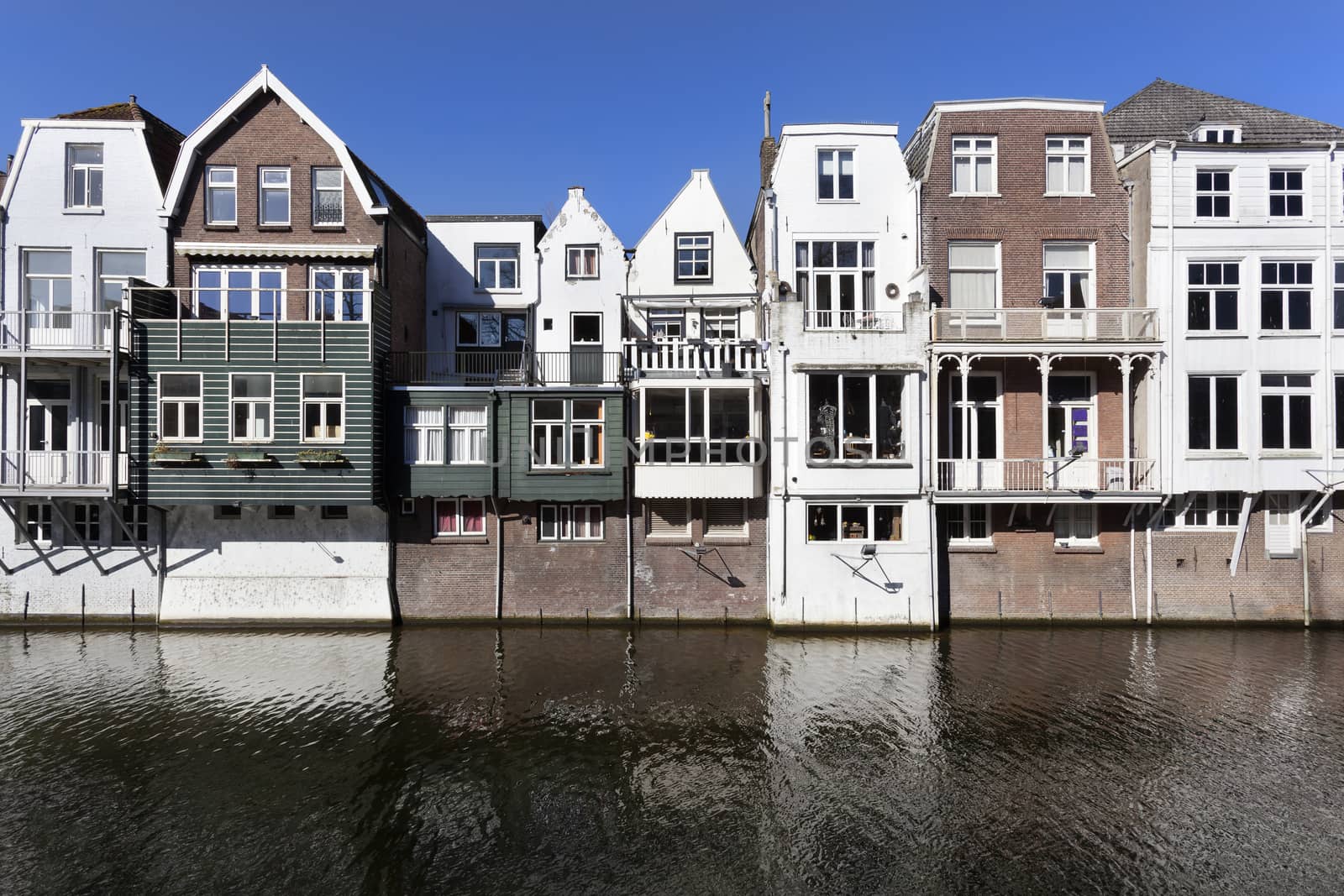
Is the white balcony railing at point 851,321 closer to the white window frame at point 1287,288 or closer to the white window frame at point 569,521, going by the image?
the white window frame at point 569,521

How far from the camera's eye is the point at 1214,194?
72.0 feet

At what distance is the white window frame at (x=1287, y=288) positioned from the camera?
2181cm

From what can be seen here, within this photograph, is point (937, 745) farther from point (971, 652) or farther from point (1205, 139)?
point (1205, 139)

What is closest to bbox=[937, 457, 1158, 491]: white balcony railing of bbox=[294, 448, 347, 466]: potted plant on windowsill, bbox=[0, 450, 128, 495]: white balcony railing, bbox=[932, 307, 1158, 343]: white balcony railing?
bbox=[932, 307, 1158, 343]: white balcony railing

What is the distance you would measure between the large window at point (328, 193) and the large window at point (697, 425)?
11134mm

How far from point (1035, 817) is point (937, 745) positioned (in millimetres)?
2556

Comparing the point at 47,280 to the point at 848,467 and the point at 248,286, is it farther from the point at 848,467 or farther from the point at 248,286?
the point at 848,467

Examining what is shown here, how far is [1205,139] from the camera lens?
2323 cm

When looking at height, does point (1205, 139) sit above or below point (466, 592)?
above

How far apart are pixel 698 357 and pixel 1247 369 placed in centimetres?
1615

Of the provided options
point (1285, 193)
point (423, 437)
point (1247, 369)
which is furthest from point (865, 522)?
point (1285, 193)

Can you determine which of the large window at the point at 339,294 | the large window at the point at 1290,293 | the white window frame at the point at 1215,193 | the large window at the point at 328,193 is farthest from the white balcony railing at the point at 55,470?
the large window at the point at 1290,293

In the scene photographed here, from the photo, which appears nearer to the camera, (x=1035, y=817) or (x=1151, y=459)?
(x=1035, y=817)

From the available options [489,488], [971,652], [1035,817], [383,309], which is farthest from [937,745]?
[383,309]
